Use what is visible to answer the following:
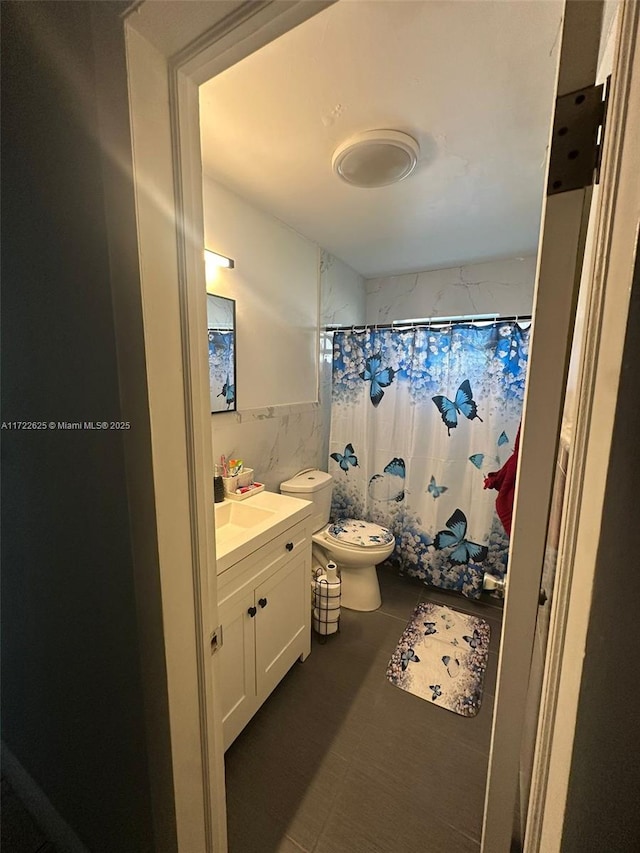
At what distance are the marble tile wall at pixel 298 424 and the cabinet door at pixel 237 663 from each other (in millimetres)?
760

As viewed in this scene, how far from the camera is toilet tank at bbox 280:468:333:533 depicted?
2.09 metres

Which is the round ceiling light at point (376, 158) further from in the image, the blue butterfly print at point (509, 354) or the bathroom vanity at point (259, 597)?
the bathroom vanity at point (259, 597)

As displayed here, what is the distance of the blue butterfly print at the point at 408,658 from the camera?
1.69 metres

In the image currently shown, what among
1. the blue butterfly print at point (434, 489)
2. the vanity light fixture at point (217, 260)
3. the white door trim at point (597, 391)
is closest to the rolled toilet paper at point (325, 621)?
the blue butterfly print at point (434, 489)

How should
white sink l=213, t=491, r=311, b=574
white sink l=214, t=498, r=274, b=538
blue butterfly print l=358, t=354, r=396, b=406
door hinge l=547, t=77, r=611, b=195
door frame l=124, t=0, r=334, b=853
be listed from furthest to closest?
blue butterfly print l=358, t=354, r=396, b=406
white sink l=214, t=498, r=274, b=538
white sink l=213, t=491, r=311, b=574
door frame l=124, t=0, r=334, b=853
door hinge l=547, t=77, r=611, b=195

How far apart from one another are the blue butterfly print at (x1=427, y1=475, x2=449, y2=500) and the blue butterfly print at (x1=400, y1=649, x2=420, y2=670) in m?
0.93

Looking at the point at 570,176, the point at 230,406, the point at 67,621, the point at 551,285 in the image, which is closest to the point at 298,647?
the point at 67,621

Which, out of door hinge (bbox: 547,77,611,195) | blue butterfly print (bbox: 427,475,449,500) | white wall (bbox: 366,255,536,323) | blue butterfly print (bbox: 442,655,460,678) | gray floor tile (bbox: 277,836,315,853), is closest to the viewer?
door hinge (bbox: 547,77,611,195)

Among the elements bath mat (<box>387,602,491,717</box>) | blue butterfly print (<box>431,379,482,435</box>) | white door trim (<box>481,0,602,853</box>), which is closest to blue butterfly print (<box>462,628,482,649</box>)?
bath mat (<box>387,602,491,717</box>)

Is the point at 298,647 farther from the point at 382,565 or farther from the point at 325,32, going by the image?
the point at 325,32

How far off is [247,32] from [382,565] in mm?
2740

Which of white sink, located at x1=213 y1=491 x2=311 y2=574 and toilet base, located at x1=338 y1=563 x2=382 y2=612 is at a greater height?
white sink, located at x1=213 y1=491 x2=311 y2=574

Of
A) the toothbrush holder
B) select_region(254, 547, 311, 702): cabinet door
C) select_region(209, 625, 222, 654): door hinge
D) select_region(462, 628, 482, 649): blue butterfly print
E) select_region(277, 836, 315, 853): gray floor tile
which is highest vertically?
the toothbrush holder

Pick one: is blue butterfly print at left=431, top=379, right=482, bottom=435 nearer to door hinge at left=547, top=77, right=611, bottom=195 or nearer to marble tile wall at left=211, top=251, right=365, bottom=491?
marble tile wall at left=211, top=251, right=365, bottom=491
